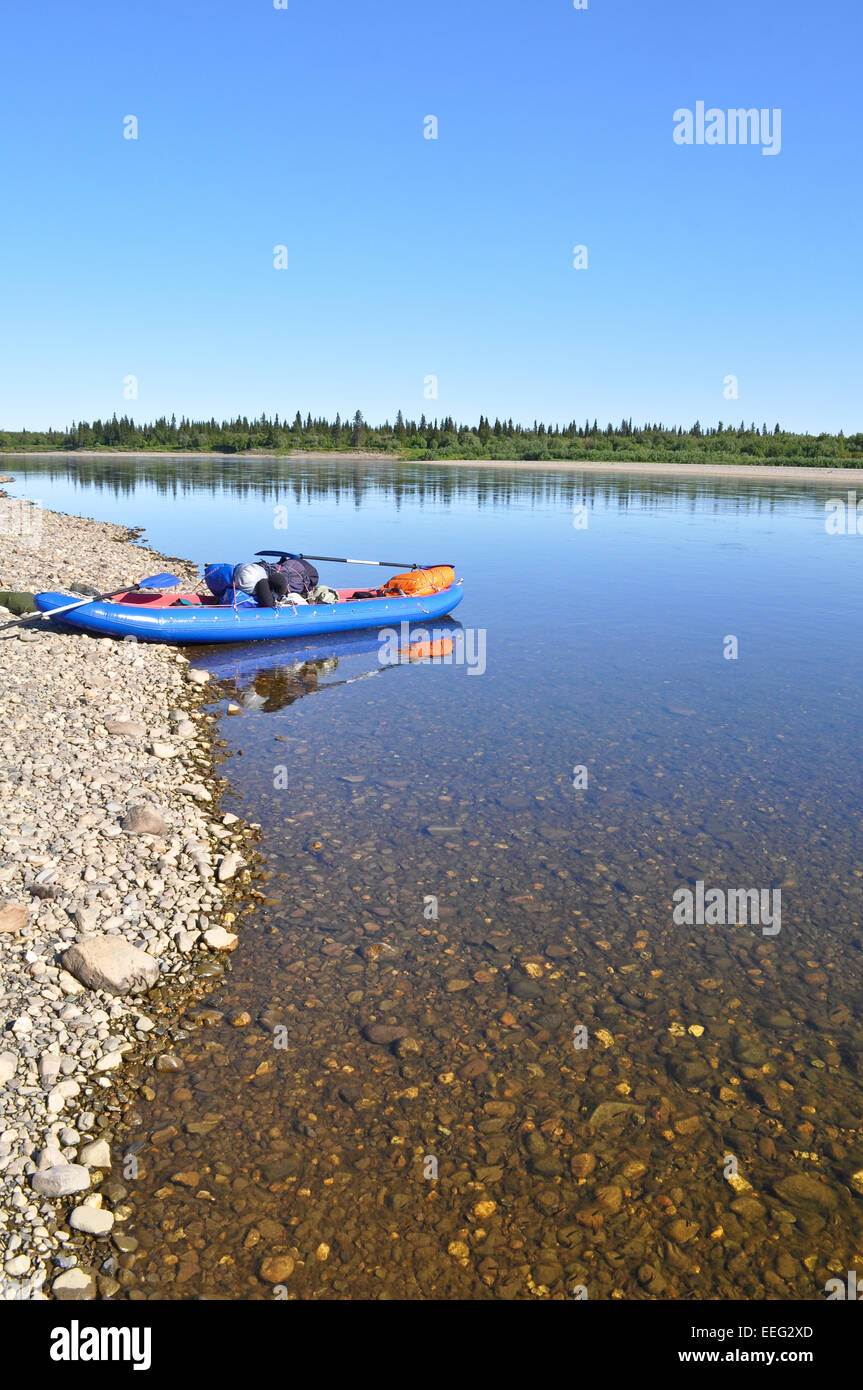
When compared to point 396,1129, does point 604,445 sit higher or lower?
higher

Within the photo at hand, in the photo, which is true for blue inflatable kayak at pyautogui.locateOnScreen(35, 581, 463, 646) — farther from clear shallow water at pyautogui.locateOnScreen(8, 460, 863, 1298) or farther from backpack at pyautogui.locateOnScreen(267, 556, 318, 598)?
clear shallow water at pyautogui.locateOnScreen(8, 460, 863, 1298)

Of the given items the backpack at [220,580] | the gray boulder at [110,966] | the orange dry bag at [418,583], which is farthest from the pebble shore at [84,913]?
the orange dry bag at [418,583]

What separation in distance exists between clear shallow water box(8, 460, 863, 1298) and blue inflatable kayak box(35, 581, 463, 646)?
2.40 meters

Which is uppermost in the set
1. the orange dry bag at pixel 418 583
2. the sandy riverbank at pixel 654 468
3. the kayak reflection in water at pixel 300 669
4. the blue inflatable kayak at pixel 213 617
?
the sandy riverbank at pixel 654 468

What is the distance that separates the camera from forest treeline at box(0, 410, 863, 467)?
4181 inches

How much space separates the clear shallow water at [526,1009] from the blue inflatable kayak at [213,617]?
2.40 metres

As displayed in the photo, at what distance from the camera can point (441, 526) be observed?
38.3 meters

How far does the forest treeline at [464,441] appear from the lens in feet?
348

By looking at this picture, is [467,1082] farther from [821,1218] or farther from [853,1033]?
[853,1033]

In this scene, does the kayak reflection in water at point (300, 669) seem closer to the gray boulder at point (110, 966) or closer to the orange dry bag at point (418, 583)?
the orange dry bag at point (418, 583)

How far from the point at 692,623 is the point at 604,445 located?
111261 millimetres

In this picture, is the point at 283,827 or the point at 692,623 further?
the point at 692,623

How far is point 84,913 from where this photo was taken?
6.07m
